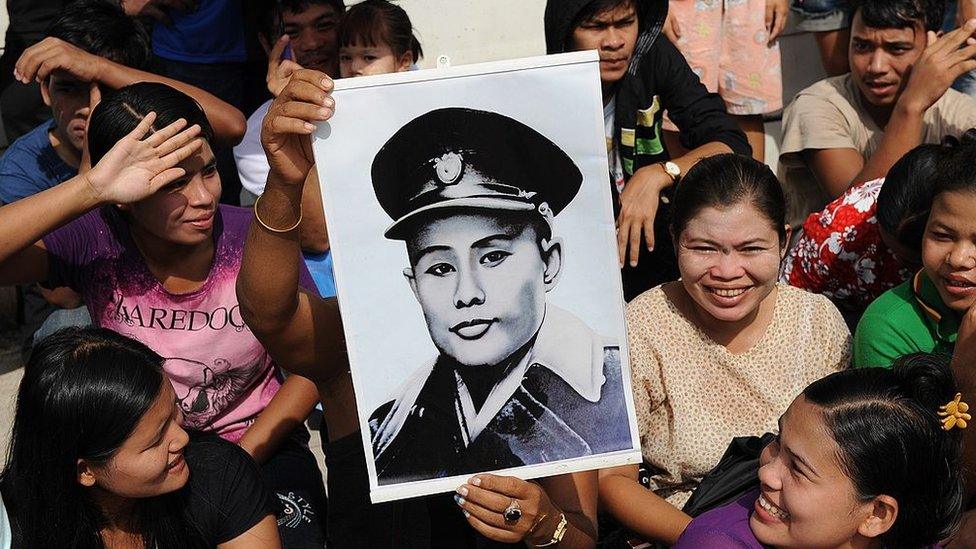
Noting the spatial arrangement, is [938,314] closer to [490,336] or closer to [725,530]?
[725,530]

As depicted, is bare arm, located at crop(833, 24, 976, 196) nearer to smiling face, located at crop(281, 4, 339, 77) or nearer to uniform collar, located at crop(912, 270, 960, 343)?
uniform collar, located at crop(912, 270, 960, 343)

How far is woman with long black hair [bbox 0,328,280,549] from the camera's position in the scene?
88.0 inches

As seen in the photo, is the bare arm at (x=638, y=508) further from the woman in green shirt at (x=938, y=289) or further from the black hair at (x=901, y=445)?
the woman in green shirt at (x=938, y=289)

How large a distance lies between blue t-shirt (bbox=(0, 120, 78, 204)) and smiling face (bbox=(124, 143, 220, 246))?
1055 mm

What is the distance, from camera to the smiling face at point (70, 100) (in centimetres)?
337

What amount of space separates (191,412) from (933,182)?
1.98 metres

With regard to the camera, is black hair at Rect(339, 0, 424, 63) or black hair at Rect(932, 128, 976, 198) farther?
black hair at Rect(339, 0, 424, 63)

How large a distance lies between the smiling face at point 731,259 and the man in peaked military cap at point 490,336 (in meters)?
0.61

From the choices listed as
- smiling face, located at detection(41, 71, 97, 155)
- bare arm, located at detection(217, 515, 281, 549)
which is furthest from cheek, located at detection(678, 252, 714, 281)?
smiling face, located at detection(41, 71, 97, 155)

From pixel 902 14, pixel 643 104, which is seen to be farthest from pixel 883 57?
pixel 643 104

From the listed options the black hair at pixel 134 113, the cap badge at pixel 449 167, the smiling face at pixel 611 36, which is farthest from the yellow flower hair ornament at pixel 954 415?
the black hair at pixel 134 113

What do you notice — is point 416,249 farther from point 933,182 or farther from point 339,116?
point 933,182

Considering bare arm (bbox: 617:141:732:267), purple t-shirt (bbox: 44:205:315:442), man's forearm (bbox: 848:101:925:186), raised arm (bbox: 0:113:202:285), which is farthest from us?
man's forearm (bbox: 848:101:925:186)

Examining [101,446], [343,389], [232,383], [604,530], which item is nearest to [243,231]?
[232,383]
